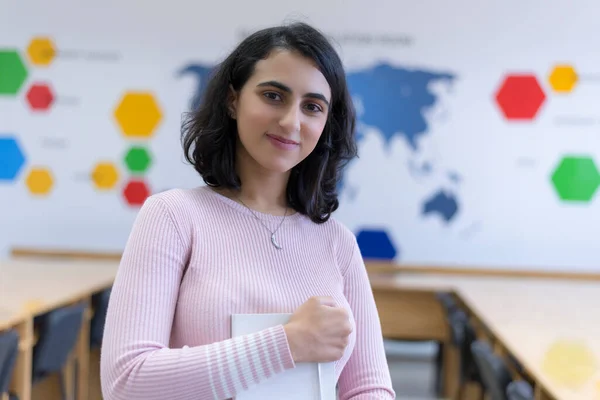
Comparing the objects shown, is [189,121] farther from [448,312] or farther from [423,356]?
[423,356]

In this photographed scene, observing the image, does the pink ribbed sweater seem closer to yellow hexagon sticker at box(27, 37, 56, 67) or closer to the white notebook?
the white notebook

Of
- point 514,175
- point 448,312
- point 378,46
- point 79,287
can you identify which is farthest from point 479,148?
point 79,287

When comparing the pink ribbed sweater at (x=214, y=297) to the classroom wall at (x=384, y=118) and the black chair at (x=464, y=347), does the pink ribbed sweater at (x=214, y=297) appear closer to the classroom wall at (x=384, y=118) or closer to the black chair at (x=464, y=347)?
the black chair at (x=464, y=347)

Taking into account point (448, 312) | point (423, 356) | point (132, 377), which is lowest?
point (423, 356)

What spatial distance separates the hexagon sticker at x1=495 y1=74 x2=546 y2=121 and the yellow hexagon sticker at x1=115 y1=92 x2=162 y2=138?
8.13 feet

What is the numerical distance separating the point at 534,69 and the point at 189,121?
166 inches

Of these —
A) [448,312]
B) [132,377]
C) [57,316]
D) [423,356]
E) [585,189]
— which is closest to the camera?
[132,377]

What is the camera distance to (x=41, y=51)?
512cm

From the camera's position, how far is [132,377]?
0.97 metres

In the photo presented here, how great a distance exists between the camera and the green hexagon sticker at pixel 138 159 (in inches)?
201

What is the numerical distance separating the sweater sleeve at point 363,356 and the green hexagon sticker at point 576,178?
4.10m

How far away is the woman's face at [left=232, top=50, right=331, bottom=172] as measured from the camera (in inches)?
44.4

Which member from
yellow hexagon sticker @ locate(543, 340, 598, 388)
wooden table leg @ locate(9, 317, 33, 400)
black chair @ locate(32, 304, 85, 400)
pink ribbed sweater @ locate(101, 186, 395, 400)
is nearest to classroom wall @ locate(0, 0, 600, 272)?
black chair @ locate(32, 304, 85, 400)

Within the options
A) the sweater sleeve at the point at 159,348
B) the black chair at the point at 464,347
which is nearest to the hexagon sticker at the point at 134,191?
the black chair at the point at 464,347
